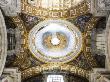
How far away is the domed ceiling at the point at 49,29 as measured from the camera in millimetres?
17141

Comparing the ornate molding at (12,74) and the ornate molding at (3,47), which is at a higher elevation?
the ornate molding at (3,47)

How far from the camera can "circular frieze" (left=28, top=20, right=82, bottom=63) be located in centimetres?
1767

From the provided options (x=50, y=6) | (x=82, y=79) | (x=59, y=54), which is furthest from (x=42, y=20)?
(x=82, y=79)

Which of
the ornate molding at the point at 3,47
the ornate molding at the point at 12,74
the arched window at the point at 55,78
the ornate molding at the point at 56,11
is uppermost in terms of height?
the ornate molding at the point at 56,11

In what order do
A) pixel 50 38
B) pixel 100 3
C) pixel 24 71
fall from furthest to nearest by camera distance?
pixel 50 38, pixel 24 71, pixel 100 3

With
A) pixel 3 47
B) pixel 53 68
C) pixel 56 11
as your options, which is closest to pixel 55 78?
pixel 53 68

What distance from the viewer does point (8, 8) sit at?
16.3m

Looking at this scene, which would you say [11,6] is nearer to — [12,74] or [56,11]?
[56,11]

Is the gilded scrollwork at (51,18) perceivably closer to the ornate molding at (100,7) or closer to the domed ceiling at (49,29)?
the domed ceiling at (49,29)

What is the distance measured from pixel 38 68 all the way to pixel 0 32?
2599 mm

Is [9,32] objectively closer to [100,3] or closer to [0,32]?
[0,32]

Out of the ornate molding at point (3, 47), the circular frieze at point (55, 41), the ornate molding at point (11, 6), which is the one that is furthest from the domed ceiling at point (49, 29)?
the ornate molding at point (3, 47)

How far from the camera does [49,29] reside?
18219 mm

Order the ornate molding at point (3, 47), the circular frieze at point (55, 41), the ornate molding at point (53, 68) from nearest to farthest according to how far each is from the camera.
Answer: the ornate molding at point (3, 47)
the ornate molding at point (53, 68)
the circular frieze at point (55, 41)
